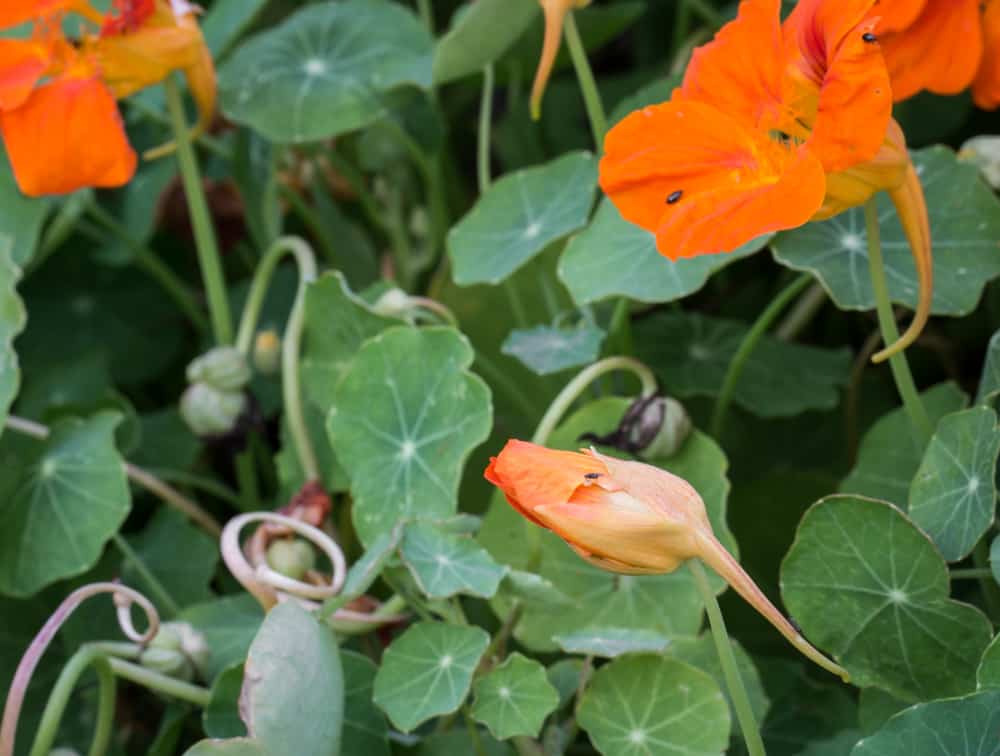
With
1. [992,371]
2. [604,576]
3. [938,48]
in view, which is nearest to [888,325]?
[992,371]

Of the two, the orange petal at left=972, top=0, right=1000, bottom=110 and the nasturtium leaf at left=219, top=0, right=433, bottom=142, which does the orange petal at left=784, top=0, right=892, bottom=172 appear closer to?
the orange petal at left=972, top=0, right=1000, bottom=110

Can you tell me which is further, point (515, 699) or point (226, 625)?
point (226, 625)

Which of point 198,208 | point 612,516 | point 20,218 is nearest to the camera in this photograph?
point 612,516

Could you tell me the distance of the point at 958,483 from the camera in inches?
34.2

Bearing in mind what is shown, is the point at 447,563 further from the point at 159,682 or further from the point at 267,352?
the point at 267,352

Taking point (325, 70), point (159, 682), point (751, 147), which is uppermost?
point (751, 147)

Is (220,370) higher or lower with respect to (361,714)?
higher

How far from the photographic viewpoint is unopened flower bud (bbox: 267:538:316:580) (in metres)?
1.03

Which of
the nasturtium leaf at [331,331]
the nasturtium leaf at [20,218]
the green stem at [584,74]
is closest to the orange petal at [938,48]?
the green stem at [584,74]

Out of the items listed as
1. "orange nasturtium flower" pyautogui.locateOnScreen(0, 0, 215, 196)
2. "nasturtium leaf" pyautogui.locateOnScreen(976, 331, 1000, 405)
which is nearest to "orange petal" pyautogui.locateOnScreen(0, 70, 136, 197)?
"orange nasturtium flower" pyautogui.locateOnScreen(0, 0, 215, 196)

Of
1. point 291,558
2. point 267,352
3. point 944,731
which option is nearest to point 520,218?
point 267,352

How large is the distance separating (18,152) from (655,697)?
2.31ft

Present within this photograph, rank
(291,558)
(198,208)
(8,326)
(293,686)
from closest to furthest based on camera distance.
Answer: (293,686), (291,558), (8,326), (198,208)

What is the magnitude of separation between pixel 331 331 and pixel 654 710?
1.70 feet
